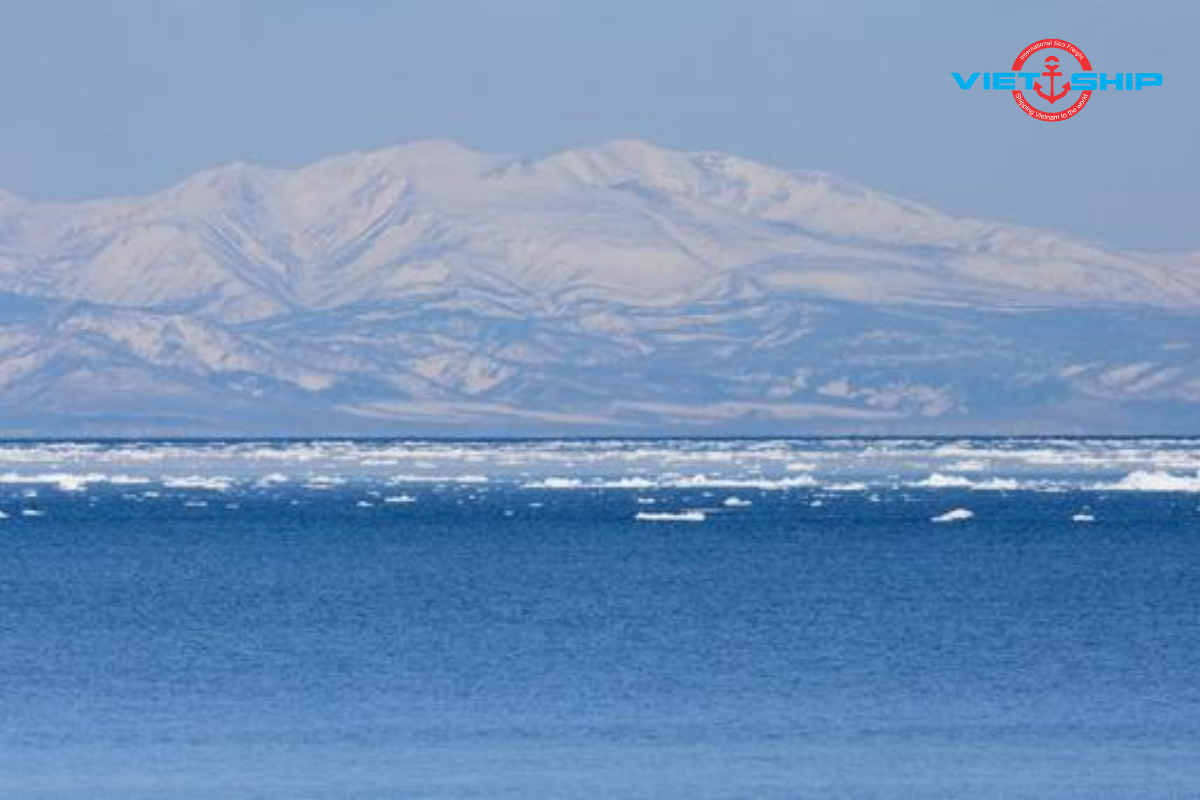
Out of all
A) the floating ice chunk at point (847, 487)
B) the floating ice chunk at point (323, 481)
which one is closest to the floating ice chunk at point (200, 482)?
the floating ice chunk at point (323, 481)

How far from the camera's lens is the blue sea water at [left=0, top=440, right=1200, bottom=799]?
32094mm

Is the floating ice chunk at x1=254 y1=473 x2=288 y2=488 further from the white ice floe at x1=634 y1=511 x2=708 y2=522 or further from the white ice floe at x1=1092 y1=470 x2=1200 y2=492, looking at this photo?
the white ice floe at x1=634 y1=511 x2=708 y2=522

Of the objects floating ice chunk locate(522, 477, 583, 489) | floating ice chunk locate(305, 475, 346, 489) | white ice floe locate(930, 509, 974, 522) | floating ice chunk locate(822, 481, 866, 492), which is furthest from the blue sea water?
floating ice chunk locate(305, 475, 346, 489)

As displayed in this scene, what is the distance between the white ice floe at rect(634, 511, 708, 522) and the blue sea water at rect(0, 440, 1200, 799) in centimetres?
54

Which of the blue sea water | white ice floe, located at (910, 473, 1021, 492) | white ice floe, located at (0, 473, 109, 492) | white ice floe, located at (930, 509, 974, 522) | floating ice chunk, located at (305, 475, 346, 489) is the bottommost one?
the blue sea water

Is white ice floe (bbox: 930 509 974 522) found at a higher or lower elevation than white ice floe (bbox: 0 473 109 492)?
lower

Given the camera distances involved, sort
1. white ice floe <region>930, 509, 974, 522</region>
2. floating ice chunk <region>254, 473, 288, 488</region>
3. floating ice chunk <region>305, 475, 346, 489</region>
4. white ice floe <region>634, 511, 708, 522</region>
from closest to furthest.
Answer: white ice floe <region>930, 509, 974, 522</region>
white ice floe <region>634, 511, 708, 522</region>
floating ice chunk <region>305, 475, 346, 489</region>
floating ice chunk <region>254, 473, 288, 488</region>

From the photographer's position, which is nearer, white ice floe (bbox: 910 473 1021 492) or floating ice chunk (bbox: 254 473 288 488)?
white ice floe (bbox: 910 473 1021 492)

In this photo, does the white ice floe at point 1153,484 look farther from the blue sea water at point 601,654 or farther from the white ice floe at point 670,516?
the white ice floe at point 670,516

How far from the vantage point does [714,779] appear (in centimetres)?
3139

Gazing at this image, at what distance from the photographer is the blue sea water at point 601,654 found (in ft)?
105

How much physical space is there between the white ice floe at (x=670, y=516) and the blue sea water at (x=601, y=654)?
0.54m

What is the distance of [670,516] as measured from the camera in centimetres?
8562

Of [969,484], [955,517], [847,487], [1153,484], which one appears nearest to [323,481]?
[847,487]
